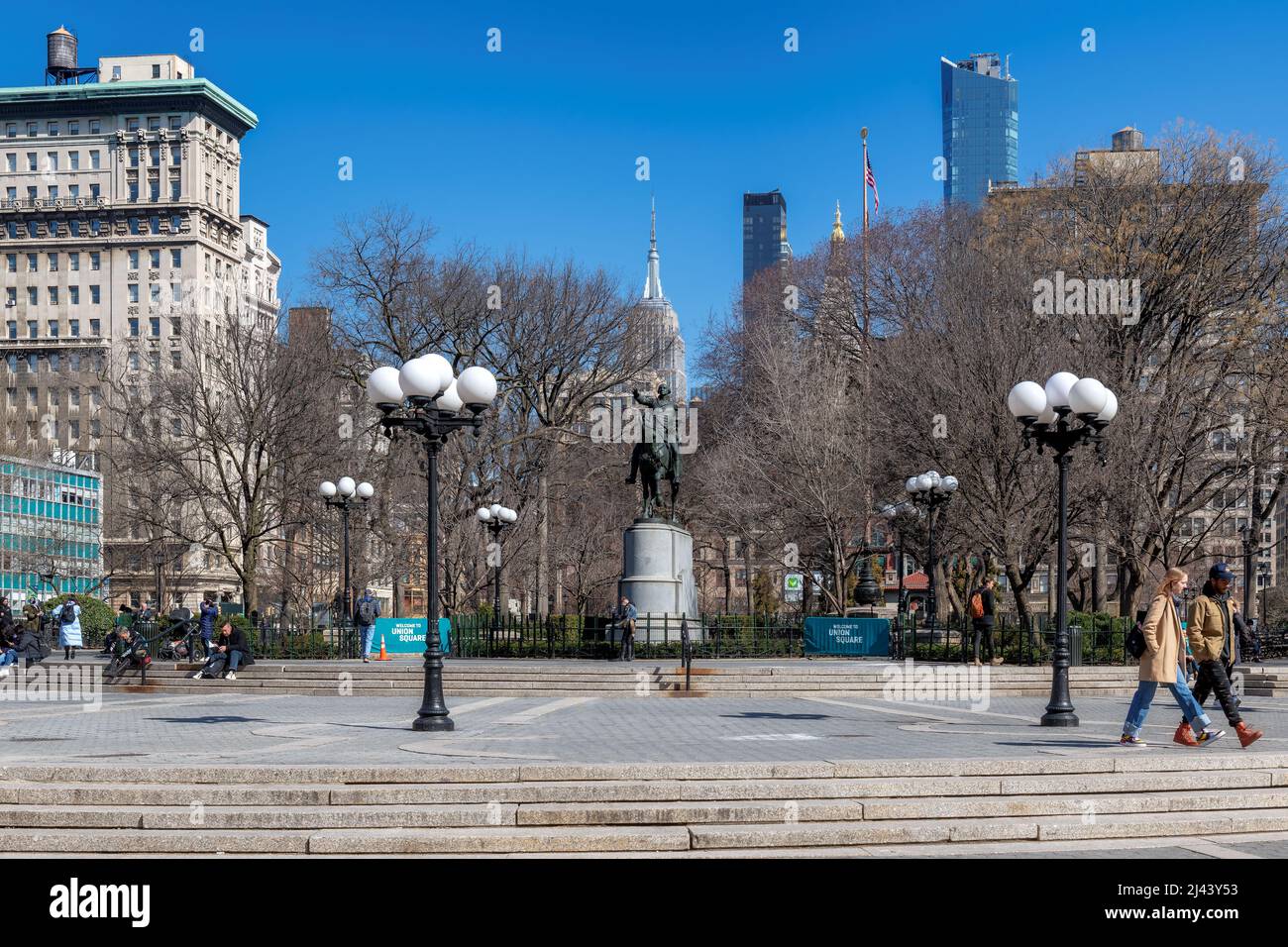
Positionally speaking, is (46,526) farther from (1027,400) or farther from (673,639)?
(1027,400)

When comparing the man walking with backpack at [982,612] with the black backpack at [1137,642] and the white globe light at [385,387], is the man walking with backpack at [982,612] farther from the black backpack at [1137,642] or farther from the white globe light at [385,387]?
the white globe light at [385,387]

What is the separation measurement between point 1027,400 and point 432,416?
7.34 m

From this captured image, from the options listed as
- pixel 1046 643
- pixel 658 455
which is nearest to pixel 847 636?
pixel 1046 643

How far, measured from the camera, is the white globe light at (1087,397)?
1678cm

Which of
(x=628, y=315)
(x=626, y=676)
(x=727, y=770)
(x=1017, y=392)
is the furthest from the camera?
(x=628, y=315)

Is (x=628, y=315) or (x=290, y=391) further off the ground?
(x=628, y=315)

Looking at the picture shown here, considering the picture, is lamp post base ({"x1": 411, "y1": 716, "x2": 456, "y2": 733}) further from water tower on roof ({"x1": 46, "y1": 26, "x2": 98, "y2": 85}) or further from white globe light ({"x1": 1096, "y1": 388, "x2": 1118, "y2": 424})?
water tower on roof ({"x1": 46, "y1": 26, "x2": 98, "y2": 85})

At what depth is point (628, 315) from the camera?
2074 inches

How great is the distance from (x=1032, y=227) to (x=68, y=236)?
100009 millimetres

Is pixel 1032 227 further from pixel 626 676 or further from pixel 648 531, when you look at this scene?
pixel 626 676

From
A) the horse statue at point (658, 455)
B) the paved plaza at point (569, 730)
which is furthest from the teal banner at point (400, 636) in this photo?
the paved plaza at point (569, 730)

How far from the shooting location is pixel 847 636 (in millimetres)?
31422
